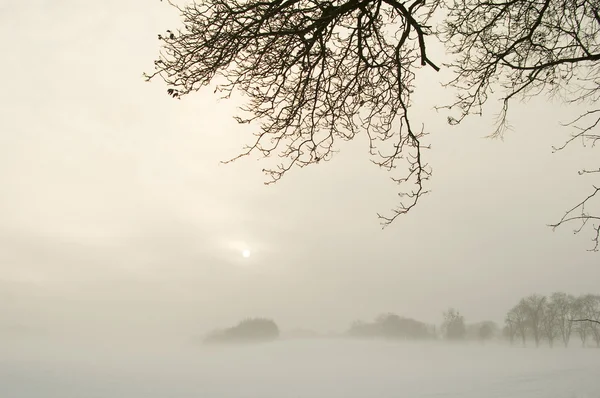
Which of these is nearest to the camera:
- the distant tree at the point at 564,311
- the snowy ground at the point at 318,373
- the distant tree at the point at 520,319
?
the snowy ground at the point at 318,373

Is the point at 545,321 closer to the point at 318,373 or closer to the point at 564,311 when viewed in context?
the point at 564,311

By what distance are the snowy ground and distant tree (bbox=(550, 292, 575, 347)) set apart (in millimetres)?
2500

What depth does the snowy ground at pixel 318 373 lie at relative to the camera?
42275 mm

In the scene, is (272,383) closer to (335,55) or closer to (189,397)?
(189,397)

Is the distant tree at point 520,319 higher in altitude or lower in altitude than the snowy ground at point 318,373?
higher

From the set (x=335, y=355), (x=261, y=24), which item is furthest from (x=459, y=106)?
(x=335, y=355)

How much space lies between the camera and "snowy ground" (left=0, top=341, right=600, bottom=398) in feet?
139

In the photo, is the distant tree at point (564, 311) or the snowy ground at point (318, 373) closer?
the snowy ground at point (318, 373)

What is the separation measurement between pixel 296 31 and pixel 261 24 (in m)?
0.37

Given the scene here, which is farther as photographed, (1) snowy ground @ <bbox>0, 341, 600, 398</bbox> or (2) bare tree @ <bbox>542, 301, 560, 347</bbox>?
(2) bare tree @ <bbox>542, 301, 560, 347</bbox>

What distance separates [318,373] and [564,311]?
3733 cm

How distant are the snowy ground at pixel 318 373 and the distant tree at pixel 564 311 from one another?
2500 millimetres

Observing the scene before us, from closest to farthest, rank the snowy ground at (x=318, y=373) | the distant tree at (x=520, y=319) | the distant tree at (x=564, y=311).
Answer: the snowy ground at (x=318, y=373), the distant tree at (x=564, y=311), the distant tree at (x=520, y=319)

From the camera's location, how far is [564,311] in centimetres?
5584
